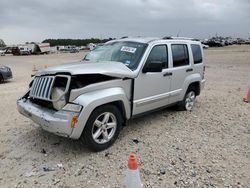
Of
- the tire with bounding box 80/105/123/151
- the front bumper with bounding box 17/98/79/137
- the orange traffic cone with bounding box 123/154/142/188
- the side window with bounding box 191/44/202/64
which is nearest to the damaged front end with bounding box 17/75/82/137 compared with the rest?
the front bumper with bounding box 17/98/79/137

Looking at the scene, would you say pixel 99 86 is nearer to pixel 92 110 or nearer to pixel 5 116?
pixel 92 110

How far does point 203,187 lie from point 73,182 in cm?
168

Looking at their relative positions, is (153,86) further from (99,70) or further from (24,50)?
(24,50)

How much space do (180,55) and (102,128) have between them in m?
2.73

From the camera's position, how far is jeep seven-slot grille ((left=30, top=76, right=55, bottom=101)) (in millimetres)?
3727

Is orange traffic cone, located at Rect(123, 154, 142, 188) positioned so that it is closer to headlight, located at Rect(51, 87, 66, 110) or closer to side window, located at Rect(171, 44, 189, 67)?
headlight, located at Rect(51, 87, 66, 110)

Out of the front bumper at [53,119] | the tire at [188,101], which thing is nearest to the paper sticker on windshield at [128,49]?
the front bumper at [53,119]

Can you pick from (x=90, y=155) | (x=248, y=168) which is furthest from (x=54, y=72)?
(x=248, y=168)

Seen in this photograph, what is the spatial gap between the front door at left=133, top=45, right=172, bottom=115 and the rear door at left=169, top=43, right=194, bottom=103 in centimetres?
22

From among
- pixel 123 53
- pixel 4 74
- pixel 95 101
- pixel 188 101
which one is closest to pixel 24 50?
pixel 4 74

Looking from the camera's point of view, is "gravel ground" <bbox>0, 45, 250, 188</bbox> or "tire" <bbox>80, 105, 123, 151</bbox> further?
"tire" <bbox>80, 105, 123, 151</bbox>

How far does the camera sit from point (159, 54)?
484 cm

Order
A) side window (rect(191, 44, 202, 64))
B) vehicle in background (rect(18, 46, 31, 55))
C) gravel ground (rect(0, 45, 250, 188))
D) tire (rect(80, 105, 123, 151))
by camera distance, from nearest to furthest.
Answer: gravel ground (rect(0, 45, 250, 188)) < tire (rect(80, 105, 123, 151)) < side window (rect(191, 44, 202, 64)) < vehicle in background (rect(18, 46, 31, 55))

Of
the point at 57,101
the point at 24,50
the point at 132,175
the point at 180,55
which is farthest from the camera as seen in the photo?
the point at 24,50
